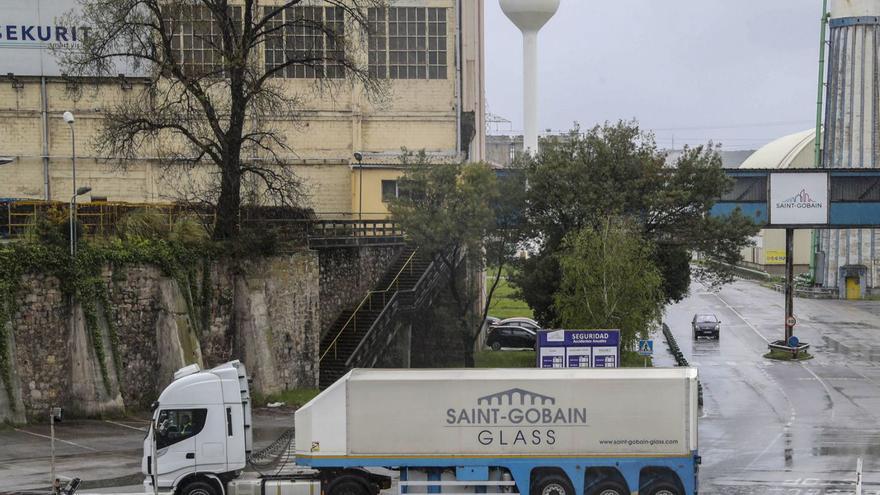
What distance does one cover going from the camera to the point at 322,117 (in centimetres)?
6072

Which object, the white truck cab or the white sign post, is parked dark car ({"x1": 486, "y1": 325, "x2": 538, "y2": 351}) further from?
the white truck cab

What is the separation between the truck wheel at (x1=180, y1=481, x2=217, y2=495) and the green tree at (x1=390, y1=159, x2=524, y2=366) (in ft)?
69.9

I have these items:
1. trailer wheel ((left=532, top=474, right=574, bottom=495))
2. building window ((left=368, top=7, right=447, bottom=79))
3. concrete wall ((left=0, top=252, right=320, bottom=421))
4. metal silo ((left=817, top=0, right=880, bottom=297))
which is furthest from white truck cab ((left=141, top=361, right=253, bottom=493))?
metal silo ((left=817, top=0, right=880, bottom=297))

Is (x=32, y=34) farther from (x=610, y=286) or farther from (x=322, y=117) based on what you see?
(x=610, y=286)

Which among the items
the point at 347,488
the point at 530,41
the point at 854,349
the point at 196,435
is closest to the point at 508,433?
the point at 347,488

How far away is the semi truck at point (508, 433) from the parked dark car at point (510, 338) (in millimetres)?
35493

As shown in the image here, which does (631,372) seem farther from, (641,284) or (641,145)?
(641,145)

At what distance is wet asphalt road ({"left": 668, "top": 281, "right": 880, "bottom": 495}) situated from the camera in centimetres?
2948

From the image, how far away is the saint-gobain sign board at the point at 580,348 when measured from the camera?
3559 cm

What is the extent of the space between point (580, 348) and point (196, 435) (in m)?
14.0

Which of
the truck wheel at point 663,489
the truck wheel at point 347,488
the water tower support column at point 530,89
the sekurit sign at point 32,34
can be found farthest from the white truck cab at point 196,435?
the water tower support column at point 530,89

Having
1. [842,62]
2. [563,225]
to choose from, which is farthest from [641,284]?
[842,62]

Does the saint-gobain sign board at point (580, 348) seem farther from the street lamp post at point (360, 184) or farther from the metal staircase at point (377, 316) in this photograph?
the street lamp post at point (360, 184)

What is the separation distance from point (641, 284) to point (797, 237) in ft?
288
